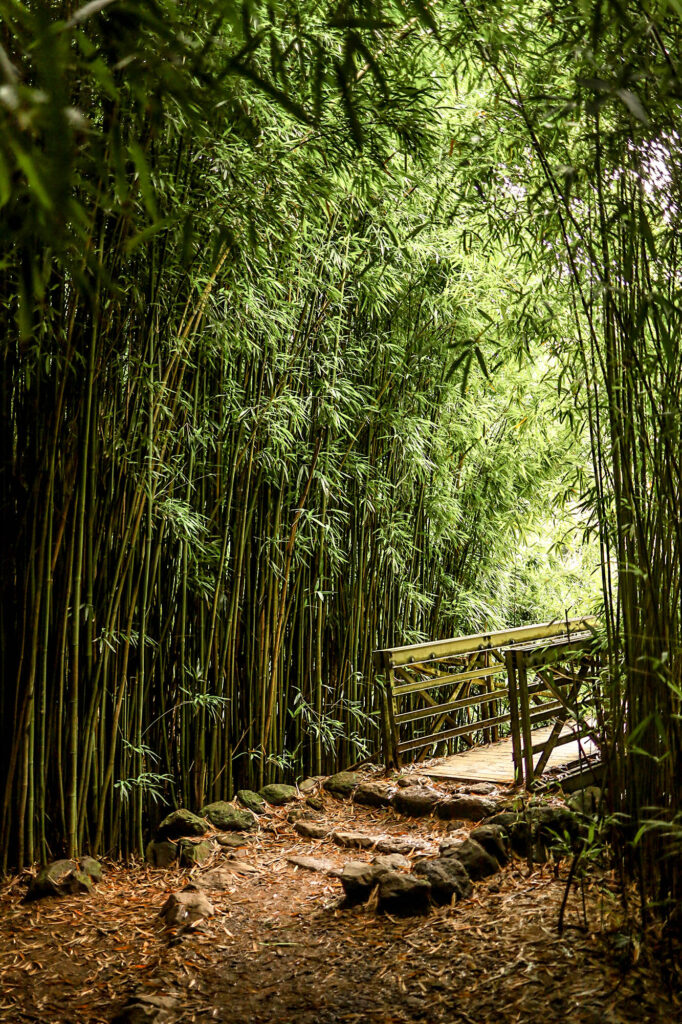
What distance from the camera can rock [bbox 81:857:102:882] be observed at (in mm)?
2914

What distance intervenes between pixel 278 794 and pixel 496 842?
128 cm

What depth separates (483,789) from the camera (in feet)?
11.7

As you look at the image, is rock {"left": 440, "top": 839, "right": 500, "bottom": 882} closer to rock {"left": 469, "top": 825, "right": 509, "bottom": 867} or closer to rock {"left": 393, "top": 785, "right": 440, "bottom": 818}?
rock {"left": 469, "top": 825, "right": 509, "bottom": 867}

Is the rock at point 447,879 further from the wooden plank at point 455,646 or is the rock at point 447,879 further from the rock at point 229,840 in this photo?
the wooden plank at point 455,646

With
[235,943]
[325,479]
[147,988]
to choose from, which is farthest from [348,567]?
[147,988]

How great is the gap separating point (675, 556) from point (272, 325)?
6.25 feet

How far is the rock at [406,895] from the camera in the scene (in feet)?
8.23

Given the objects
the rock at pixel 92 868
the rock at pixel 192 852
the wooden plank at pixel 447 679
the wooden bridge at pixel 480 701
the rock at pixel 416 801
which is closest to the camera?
the rock at pixel 92 868

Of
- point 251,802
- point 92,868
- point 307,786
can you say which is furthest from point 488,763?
point 92,868

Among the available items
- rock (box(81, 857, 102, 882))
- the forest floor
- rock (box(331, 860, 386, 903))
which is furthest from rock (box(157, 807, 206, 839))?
rock (box(331, 860, 386, 903))

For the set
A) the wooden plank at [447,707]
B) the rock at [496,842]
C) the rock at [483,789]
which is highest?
the wooden plank at [447,707]

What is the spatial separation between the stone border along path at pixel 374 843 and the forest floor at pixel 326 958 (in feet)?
→ 0.16

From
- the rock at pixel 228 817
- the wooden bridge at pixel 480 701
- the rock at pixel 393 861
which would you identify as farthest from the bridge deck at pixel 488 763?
the rock at pixel 228 817

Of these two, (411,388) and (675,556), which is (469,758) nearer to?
(411,388)
